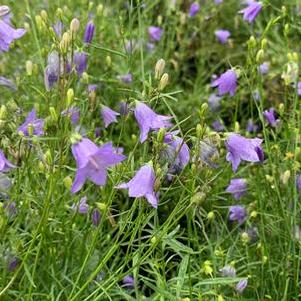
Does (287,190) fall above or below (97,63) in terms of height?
above

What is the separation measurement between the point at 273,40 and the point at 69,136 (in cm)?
340

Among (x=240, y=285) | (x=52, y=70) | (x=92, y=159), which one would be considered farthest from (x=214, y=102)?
(x=92, y=159)

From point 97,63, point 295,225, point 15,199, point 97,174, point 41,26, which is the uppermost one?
point 97,174

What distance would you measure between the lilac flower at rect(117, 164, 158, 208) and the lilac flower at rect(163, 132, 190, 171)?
71mm

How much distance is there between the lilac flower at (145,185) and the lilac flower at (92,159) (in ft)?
0.38

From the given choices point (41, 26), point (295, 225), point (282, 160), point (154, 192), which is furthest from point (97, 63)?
point (154, 192)

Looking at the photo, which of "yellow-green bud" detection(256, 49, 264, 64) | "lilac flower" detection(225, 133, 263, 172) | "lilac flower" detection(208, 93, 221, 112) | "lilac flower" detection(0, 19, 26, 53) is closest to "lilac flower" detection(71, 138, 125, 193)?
"lilac flower" detection(225, 133, 263, 172)

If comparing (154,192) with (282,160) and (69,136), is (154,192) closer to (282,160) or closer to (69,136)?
(69,136)

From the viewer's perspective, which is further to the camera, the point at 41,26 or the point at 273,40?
the point at 273,40

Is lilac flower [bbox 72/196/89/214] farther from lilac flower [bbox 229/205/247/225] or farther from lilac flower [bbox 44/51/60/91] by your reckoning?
lilac flower [bbox 229/205/247/225]

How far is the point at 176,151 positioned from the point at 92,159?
0.89 feet

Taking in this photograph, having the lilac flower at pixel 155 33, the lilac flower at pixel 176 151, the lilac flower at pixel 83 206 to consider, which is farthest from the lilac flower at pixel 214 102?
the lilac flower at pixel 176 151

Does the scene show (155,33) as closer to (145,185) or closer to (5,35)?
(5,35)

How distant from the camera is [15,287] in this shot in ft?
8.31
